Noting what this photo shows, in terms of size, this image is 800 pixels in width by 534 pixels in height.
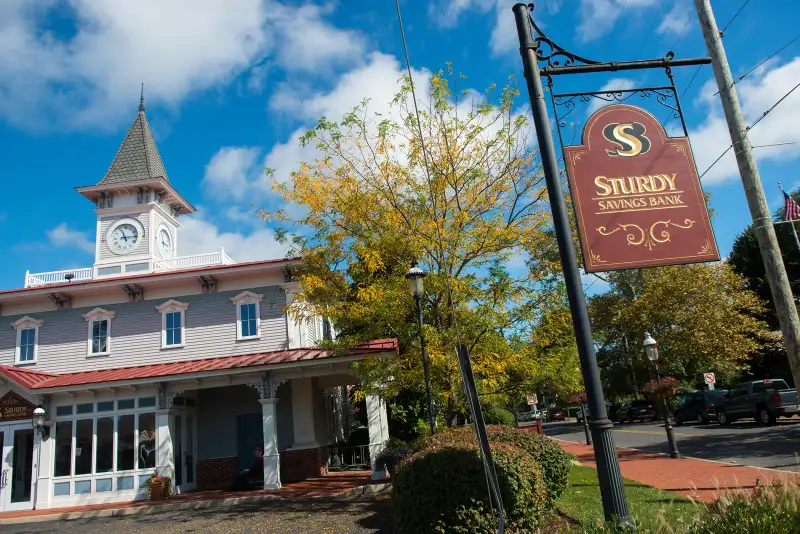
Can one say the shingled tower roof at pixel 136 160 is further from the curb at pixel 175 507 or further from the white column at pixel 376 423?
the white column at pixel 376 423

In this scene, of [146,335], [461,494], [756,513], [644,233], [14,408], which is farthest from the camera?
[146,335]

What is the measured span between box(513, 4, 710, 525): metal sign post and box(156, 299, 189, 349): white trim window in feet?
57.6

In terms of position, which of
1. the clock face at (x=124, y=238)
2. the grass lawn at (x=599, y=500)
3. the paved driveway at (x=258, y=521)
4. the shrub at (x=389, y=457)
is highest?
the clock face at (x=124, y=238)

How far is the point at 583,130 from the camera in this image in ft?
19.1

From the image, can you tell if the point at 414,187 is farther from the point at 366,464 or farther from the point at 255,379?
the point at 366,464

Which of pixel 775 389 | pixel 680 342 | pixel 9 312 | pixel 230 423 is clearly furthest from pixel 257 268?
pixel 680 342

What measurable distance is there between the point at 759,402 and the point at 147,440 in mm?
23990

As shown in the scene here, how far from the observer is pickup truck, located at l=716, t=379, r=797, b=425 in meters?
22.5

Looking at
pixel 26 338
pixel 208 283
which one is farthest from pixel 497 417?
pixel 26 338

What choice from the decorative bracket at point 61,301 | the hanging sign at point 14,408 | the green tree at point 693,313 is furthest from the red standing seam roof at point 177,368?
the green tree at point 693,313

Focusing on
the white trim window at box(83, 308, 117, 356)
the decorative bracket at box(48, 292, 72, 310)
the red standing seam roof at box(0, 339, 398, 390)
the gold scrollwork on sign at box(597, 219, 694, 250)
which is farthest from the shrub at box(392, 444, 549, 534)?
the decorative bracket at box(48, 292, 72, 310)

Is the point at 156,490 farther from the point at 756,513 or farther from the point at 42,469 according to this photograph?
the point at 756,513

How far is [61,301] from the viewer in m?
20.9

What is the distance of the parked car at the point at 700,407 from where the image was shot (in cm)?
2708
